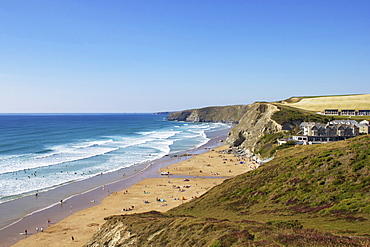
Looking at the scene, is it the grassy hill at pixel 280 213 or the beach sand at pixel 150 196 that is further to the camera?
the beach sand at pixel 150 196

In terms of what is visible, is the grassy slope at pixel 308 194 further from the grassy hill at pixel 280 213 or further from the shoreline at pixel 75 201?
the shoreline at pixel 75 201

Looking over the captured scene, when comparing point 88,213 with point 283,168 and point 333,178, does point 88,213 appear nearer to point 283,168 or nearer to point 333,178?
point 283,168

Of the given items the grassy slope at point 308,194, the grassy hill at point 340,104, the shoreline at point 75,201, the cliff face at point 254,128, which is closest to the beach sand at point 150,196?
the shoreline at point 75,201

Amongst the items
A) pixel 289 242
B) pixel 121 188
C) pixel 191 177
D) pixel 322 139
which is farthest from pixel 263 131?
pixel 289 242

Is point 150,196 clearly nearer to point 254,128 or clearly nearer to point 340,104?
point 254,128

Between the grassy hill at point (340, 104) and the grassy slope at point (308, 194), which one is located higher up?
the grassy hill at point (340, 104)

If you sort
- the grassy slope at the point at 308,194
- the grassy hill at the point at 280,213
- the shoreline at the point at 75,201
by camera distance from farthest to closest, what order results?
the shoreline at the point at 75,201, the grassy slope at the point at 308,194, the grassy hill at the point at 280,213
